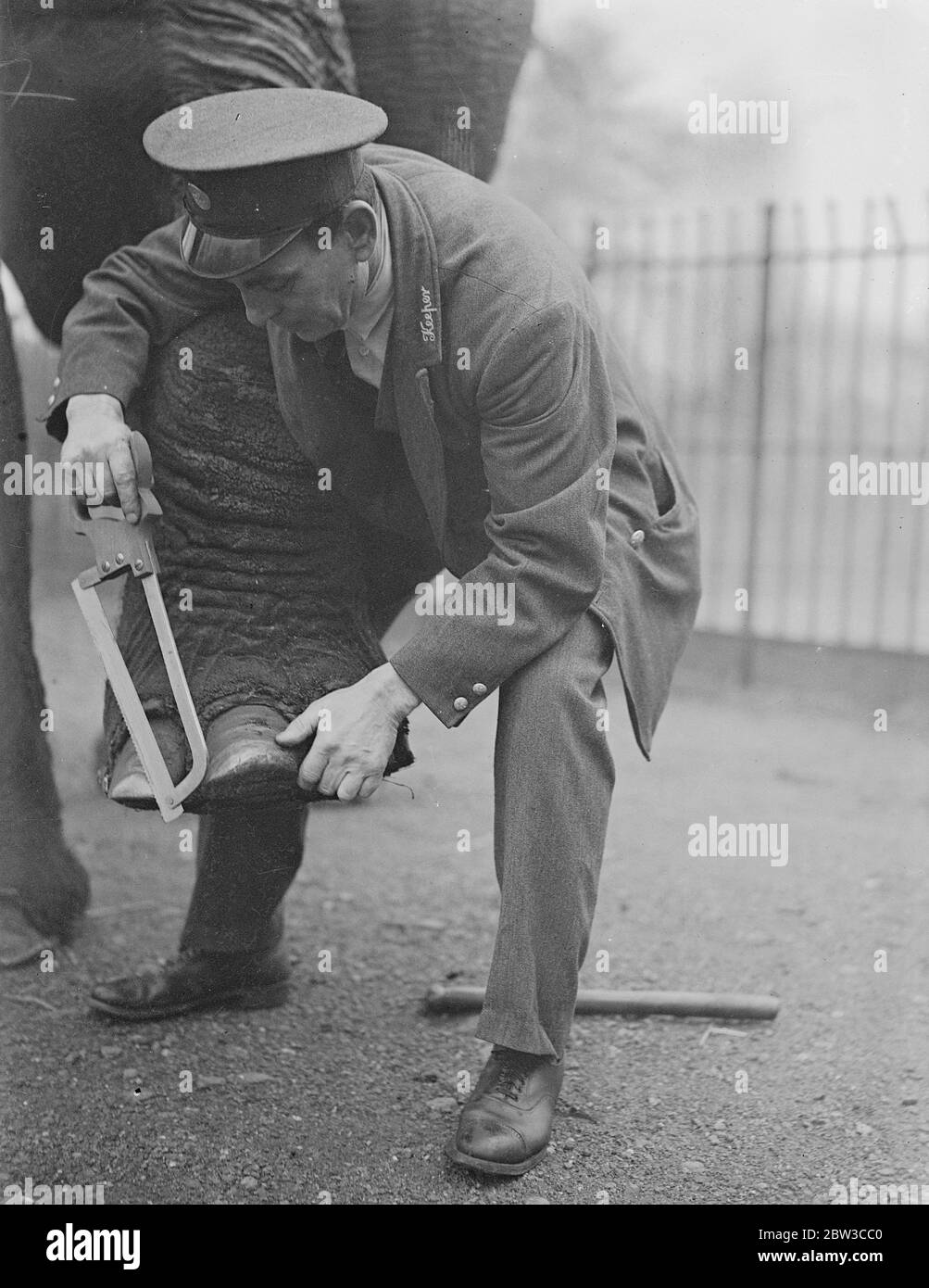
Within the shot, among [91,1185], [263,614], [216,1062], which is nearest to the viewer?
[91,1185]

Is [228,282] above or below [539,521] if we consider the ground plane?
above

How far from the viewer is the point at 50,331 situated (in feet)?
9.93

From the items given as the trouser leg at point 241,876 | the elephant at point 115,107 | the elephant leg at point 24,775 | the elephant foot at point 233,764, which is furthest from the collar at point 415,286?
the elephant leg at point 24,775

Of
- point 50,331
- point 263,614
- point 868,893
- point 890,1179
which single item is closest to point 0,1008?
point 263,614

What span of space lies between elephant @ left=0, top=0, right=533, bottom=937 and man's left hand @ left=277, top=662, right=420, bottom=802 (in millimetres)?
583

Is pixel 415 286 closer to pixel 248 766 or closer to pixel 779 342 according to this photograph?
pixel 248 766

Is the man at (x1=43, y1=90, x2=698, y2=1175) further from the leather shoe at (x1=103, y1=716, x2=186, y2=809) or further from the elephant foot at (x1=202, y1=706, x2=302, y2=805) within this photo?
the leather shoe at (x1=103, y1=716, x2=186, y2=809)

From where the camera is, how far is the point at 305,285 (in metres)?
2.19

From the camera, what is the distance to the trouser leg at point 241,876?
8.92 ft

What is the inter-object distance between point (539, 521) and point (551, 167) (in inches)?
357

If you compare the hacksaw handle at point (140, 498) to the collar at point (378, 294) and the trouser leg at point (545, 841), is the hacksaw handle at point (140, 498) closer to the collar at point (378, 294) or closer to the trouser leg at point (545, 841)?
the collar at point (378, 294)

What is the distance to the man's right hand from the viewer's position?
2312 millimetres

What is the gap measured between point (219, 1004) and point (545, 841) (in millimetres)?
1059
